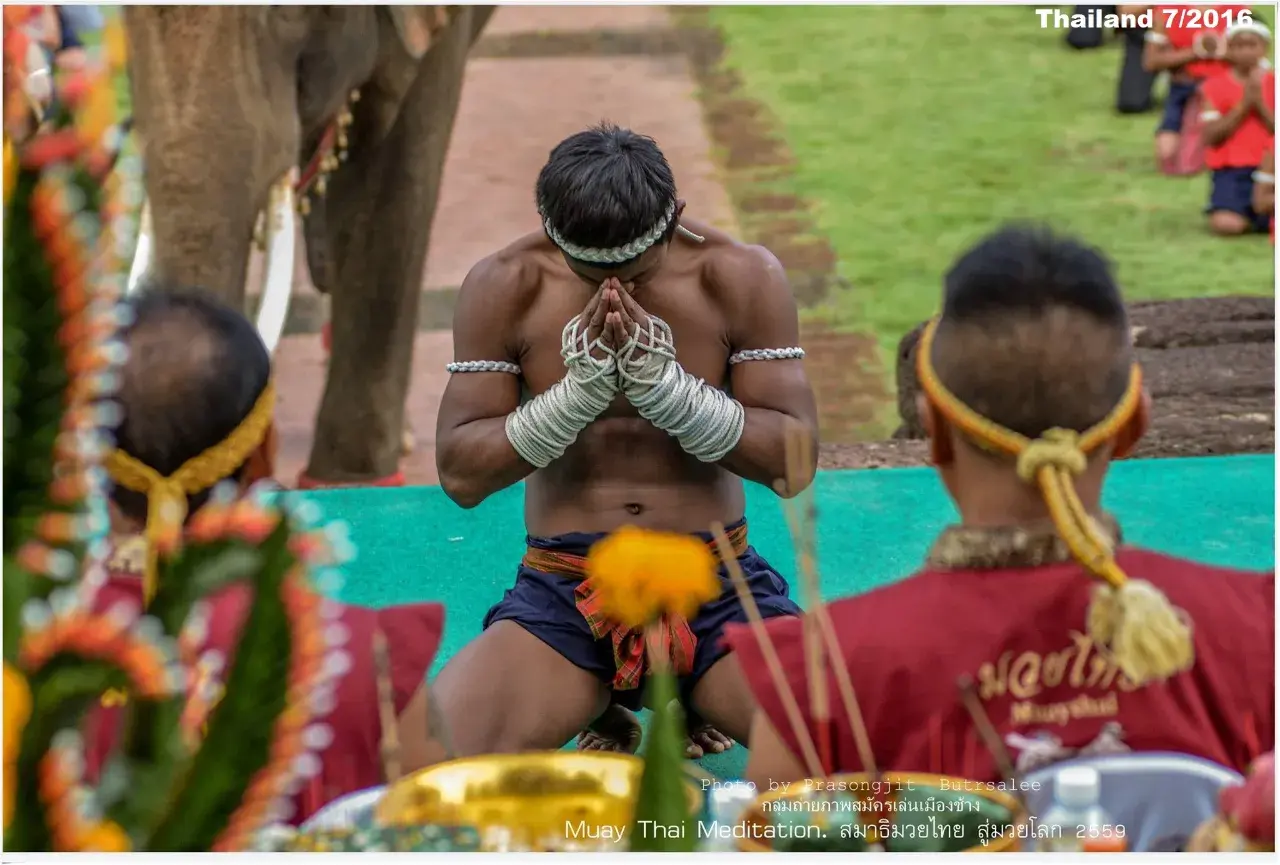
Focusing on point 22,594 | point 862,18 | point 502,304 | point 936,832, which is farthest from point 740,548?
point 862,18

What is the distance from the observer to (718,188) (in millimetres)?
7016

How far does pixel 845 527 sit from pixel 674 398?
116 centimetres

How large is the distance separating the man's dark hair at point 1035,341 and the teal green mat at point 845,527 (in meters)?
1.30

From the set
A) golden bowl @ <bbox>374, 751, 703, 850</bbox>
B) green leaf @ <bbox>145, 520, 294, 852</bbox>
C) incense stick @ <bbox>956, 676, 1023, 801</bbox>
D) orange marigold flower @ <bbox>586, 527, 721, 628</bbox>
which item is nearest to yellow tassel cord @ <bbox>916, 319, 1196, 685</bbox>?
incense stick @ <bbox>956, 676, 1023, 801</bbox>

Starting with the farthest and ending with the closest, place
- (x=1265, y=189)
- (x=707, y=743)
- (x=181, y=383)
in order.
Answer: (x=1265, y=189)
(x=707, y=743)
(x=181, y=383)

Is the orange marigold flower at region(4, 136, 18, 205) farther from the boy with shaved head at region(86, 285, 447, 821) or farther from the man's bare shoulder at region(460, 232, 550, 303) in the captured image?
the man's bare shoulder at region(460, 232, 550, 303)

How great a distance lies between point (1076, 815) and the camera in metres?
1.41

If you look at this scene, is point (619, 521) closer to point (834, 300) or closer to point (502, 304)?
point (502, 304)

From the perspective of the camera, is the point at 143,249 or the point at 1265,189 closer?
the point at 143,249

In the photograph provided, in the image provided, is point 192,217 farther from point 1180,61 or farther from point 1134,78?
point 1134,78

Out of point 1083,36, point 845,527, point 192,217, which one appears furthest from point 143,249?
point 1083,36

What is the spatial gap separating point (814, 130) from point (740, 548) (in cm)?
550

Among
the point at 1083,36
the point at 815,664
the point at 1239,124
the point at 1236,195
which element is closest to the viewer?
the point at 815,664

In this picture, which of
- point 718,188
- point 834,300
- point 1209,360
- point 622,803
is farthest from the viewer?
point 718,188
